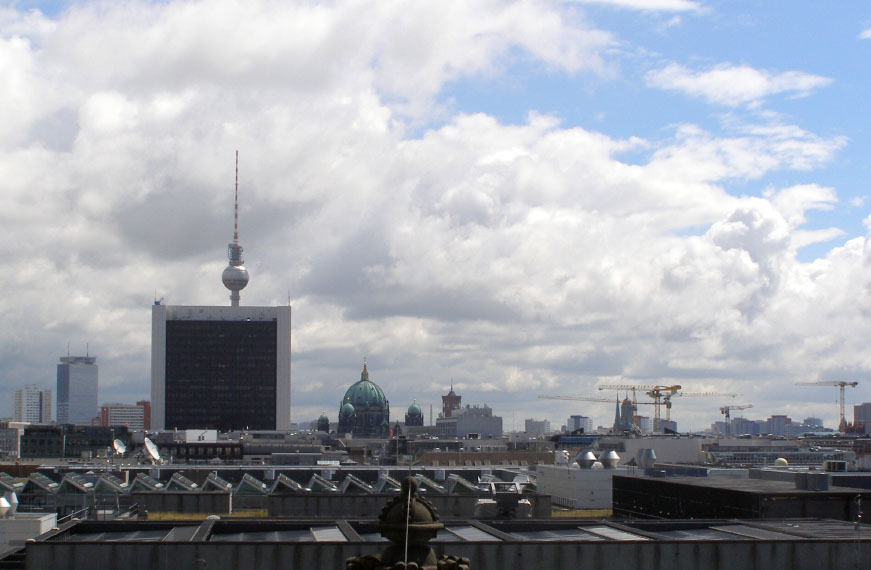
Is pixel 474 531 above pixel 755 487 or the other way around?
above

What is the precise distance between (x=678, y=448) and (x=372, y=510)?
117m

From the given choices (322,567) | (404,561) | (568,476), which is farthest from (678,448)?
(404,561)

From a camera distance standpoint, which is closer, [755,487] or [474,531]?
[474,531]

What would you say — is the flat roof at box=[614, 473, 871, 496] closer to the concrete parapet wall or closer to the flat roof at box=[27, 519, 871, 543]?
the flat roof at box=[27, 519, 871, 543]

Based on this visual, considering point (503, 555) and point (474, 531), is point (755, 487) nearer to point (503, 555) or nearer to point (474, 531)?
point (474, 531)

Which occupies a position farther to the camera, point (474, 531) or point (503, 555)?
point (474, 531)

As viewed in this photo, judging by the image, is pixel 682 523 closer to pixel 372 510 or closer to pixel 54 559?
pixel 54 559

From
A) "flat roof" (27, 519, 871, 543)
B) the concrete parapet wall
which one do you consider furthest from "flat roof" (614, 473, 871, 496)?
the concrete parapet wall

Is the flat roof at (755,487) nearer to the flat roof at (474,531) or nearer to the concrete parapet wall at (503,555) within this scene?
the flat roof at (474,531)

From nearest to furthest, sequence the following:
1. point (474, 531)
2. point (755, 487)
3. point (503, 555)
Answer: point (503, 555)
point (474, 531)
point (755, 487)

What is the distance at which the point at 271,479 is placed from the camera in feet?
378

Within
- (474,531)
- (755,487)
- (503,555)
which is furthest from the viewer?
(755,487)

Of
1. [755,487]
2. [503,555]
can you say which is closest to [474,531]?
[503,555]

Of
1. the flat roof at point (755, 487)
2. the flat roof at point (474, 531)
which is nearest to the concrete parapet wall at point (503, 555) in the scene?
the flat roof at point (474, 531)
